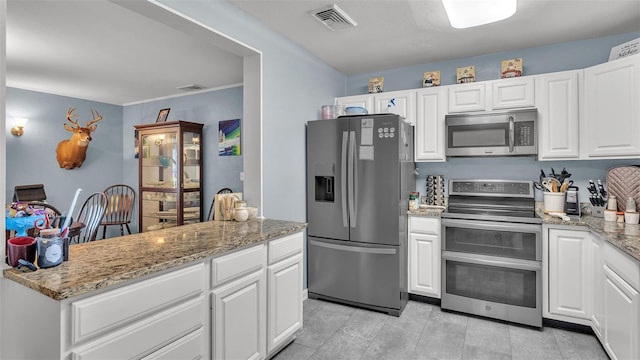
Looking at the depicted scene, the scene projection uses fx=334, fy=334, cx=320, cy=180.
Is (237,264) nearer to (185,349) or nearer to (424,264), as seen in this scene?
(185,349)

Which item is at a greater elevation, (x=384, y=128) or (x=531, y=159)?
(x=384, y=128)

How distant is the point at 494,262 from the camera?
2.81 metres

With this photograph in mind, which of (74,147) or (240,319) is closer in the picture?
(240,319)

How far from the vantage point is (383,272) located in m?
2.99

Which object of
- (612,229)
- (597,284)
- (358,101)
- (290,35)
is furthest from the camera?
(358,101)

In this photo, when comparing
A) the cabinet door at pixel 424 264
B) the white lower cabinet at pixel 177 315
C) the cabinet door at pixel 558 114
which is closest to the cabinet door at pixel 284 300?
the white lower cabinet at pixel 177 315

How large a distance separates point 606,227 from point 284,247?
2.21 m

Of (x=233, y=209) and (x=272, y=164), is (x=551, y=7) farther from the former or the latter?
(x=233, y=209)

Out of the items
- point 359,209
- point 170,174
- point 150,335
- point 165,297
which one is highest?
point 170,174

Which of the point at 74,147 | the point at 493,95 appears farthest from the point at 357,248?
the point at 74,147

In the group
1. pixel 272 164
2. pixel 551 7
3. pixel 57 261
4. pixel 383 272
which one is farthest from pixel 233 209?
pixel 551 7

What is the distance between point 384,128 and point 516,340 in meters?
1.94

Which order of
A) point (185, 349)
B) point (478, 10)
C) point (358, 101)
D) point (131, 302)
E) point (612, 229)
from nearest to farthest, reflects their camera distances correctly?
point (131, 302), point (185, 349), point (478, 10), point (612, 229), point (358, 101)

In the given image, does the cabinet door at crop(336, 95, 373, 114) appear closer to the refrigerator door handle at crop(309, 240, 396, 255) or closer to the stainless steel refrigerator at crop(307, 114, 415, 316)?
the stainless steel refrigerator at crop(307, 114, 415, 316)
